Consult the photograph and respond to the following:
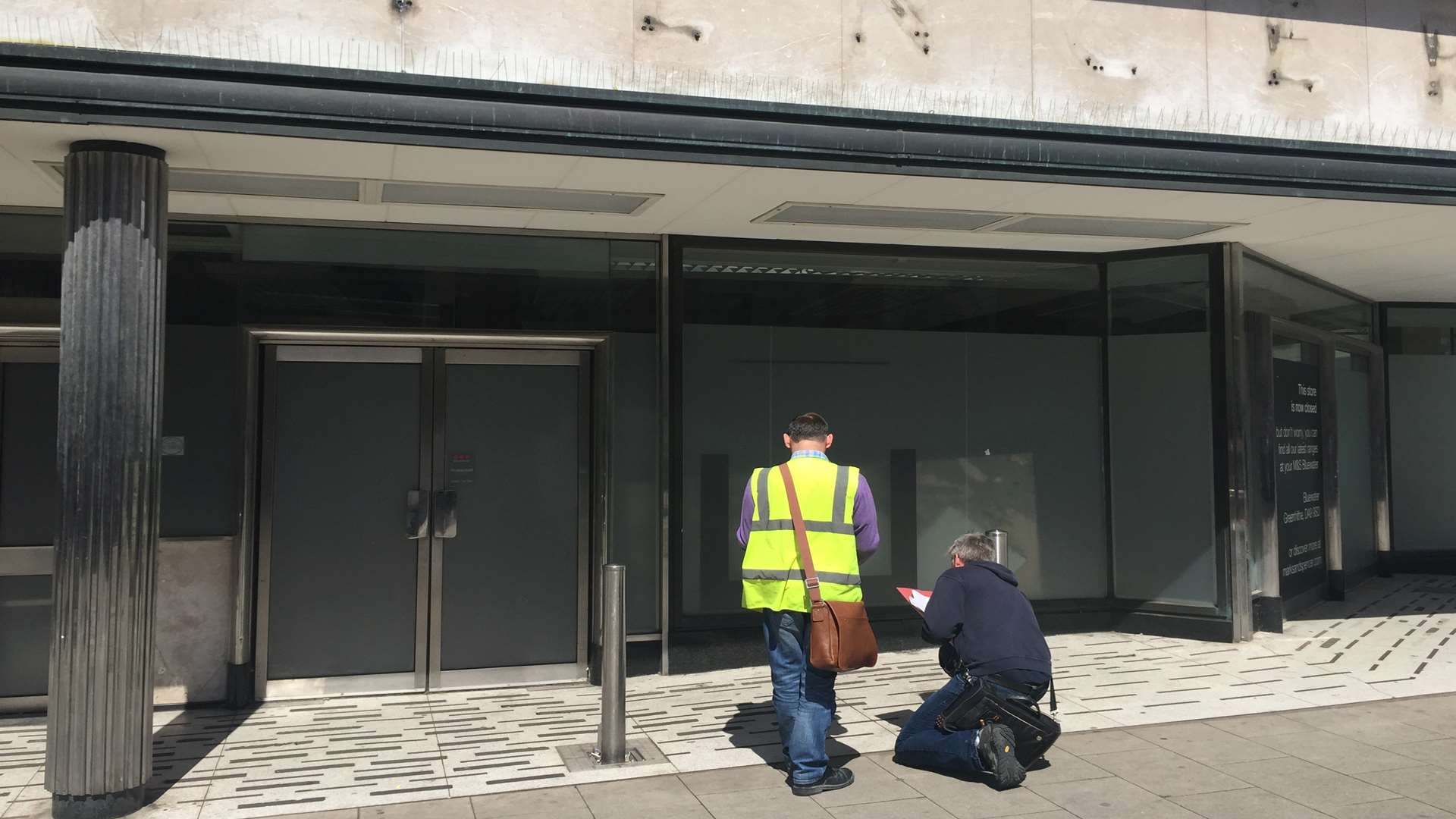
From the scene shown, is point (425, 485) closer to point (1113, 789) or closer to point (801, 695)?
point (801, 695)

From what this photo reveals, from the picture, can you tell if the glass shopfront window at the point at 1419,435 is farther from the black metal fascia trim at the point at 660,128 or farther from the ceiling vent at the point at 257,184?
the ceiling vent at the point at 257,184

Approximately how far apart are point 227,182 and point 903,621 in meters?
5.55

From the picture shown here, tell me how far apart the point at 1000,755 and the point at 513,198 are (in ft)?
13.3

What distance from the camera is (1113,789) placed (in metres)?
5.27

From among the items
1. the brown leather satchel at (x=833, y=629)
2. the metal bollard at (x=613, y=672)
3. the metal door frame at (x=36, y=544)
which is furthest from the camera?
the metal door frame at (x=36, y=544)

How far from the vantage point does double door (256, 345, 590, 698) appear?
718cm

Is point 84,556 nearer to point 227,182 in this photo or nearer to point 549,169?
point 227,182

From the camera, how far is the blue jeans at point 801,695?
5215mm

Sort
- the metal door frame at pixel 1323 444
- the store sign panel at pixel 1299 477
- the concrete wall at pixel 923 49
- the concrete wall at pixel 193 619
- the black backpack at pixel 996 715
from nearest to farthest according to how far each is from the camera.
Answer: the concrete wall at pixel 923 49
the black backpack at pixel 996 715
the concrete wall at pixel 193 619
the metal door frame at pixel 1323 444
the store sign panel at pixel 1299 477

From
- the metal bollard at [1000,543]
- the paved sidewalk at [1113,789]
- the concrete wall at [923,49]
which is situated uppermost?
the concrete wall at [923,49]

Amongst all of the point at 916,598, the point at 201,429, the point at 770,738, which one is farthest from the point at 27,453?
the point at 916,598

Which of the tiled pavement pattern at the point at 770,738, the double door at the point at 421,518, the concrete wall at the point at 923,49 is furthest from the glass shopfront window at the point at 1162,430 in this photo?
the double door at the point at 421,518

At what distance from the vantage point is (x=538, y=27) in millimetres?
5539

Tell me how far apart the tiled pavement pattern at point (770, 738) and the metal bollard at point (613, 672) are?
20 cm
